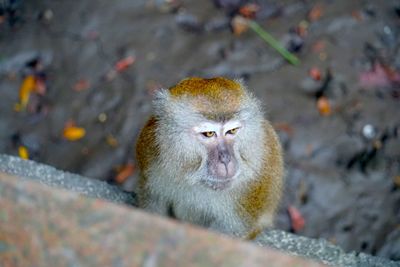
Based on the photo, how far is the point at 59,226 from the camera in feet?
5.31

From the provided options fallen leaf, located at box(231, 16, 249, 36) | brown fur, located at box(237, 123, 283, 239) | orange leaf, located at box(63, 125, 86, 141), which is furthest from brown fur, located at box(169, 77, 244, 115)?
fallen leaf, located at box(231, 16, 249, 36)

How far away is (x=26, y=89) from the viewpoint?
6.68 metres

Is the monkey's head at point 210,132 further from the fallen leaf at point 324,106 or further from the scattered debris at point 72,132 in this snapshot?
the scattered debris at point 72,132

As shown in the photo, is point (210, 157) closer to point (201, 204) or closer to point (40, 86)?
point (201, 204)

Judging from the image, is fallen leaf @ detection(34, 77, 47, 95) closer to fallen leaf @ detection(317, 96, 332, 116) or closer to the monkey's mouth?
fallen leaf @ detection(317, 96, 332, 116)

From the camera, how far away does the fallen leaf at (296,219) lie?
577cm

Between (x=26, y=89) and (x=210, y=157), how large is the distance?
371cm

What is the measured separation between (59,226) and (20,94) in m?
5.28

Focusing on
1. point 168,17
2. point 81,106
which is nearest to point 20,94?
point 81,106

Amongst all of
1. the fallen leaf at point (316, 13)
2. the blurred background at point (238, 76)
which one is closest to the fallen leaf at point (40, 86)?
the blurred background at point (238, 76)

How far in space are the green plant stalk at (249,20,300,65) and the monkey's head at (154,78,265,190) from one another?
3.07m

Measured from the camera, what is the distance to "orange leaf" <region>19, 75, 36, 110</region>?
663 centimetres

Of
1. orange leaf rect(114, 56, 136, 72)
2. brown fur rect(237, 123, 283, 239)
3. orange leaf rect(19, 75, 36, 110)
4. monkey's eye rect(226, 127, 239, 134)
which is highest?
monkey's eye rect(226, 127, 239, 134)

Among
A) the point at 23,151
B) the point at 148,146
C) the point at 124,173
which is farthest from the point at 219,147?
the point at 23,151
